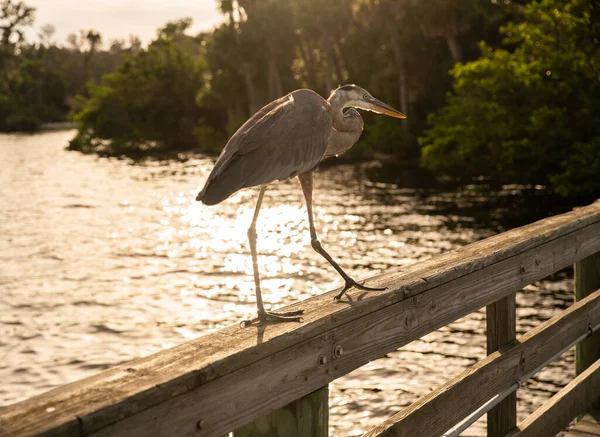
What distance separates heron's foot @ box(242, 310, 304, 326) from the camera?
2381 millimetres

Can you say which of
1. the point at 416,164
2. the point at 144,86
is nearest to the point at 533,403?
the point at 416,164

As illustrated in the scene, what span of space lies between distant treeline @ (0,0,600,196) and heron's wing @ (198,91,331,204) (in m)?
24.0

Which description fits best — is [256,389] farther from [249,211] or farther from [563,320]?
[249,211]

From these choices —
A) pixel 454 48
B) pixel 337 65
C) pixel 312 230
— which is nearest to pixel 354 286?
pixel 312 230

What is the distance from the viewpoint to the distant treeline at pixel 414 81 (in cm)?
2706

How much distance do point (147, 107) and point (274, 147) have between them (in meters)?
66.6

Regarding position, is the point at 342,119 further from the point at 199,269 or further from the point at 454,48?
the point at 454,48

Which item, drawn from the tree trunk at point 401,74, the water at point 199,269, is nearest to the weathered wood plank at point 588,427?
the water at point 199,269

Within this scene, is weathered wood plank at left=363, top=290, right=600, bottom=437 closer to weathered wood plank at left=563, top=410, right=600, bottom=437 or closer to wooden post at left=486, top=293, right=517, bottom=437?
wooden post at left=486, top=293, right=517, bottom=437

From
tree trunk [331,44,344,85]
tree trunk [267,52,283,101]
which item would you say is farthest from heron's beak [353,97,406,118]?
tree trunk [267,52,283,101]

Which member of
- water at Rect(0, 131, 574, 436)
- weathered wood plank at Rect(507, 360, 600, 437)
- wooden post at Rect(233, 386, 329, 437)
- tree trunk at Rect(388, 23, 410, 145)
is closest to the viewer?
wooden post at Rect(233, 386, 329, 437)

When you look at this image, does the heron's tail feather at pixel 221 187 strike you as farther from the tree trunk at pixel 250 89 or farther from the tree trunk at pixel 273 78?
the tree trunk at pixel 250 89

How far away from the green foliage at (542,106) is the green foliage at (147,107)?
38615mm

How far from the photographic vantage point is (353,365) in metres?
2.44
